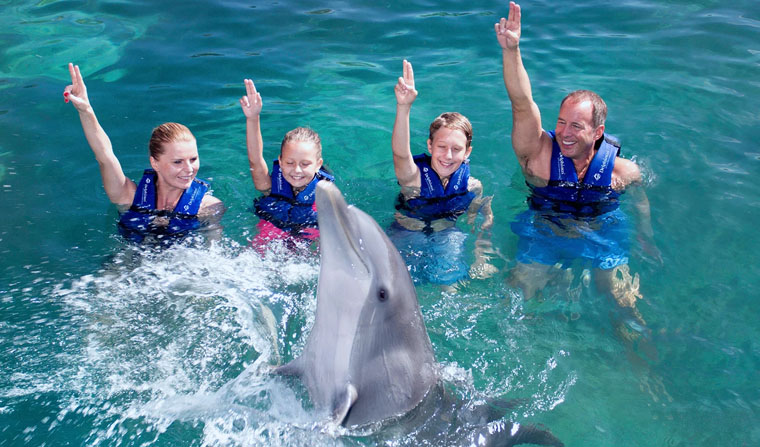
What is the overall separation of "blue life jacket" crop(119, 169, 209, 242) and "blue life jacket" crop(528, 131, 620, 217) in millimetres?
3766

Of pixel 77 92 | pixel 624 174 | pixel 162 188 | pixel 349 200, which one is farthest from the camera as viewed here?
pixel 349 200

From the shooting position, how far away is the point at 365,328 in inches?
151

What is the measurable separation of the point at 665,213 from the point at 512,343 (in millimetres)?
3051

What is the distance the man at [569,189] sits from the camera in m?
5.98

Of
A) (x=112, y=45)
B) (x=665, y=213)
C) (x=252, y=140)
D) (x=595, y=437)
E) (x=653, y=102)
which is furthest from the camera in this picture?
(x=112, y=45)

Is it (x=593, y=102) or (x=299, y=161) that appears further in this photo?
(x=593, y=102)

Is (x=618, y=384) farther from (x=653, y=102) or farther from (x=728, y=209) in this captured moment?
(x=653, y=102)

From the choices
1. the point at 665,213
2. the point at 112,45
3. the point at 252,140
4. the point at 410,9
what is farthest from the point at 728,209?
the point at 112,45

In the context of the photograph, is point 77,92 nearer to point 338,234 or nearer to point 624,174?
point 338,234

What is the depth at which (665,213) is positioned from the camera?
7027 mm

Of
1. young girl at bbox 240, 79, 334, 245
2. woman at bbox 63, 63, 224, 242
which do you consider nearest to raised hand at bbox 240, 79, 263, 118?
young girl at bbox 240, 79, 334, 245

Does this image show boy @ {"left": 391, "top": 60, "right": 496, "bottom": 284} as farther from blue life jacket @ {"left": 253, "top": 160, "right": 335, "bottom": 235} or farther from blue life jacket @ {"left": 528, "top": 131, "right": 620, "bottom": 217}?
blue life jacket @ {"left": 253, "top": 160, "right": 335, "bottom": 235}

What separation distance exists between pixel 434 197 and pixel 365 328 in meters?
2.89

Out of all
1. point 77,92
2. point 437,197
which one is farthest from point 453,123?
point 77,92
